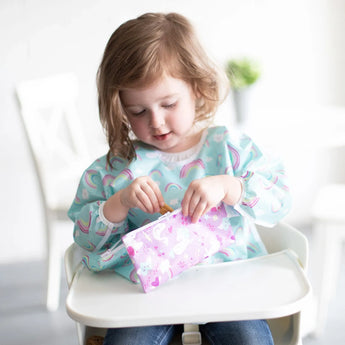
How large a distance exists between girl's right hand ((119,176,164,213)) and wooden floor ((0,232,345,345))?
0.93 meters

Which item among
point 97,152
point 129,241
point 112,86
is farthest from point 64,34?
point 129,241

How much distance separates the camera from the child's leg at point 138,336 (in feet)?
2.84

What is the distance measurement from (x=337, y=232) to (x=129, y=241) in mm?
851

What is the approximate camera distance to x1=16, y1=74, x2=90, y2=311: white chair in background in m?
1.81

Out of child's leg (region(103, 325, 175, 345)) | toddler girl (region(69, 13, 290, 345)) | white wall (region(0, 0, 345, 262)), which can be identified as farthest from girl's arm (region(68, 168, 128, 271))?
white wall (region(0, 0, 345, 262))

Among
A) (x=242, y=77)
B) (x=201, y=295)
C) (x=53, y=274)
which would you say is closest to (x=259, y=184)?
(x=201, y=295)

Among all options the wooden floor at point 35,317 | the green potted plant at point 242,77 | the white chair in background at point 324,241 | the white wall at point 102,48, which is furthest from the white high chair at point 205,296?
the white wall at point 102,48

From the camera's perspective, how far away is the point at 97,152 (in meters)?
2.09

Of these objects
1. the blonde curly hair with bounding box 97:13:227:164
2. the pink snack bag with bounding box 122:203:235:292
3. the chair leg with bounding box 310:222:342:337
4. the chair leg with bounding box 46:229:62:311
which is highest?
the blonde curly hair with bounding box 97:13:227:164

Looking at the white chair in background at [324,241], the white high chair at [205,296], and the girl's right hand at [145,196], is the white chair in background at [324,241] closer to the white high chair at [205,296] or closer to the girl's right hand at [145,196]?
the white high chair at [205,296]

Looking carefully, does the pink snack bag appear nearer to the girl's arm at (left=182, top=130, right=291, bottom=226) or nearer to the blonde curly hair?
the girl's arm at (left=182, top=130, right=291, bottom=226)

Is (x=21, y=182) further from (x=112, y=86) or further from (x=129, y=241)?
(x=129, y=241)

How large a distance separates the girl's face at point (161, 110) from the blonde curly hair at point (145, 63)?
0.01 meters

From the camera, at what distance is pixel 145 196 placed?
0.87 meters
